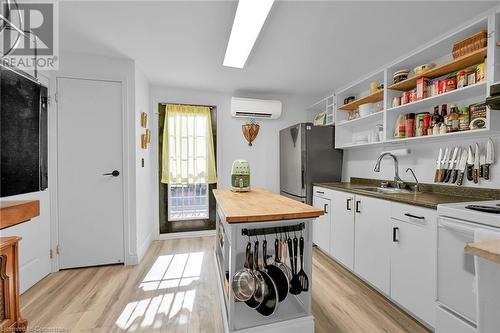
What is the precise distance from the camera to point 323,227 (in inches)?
113

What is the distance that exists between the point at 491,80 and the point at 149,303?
316 cm

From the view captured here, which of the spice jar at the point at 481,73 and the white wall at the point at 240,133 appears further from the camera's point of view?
the white wall at the point at 240,133

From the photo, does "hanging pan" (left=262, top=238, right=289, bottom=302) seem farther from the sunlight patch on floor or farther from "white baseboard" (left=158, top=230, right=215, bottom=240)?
"white baseboard" (left=158, top=230, right=215, bottom=240)

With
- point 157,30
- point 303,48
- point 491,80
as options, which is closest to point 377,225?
point 491,80

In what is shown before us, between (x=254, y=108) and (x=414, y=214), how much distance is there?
2.53 m

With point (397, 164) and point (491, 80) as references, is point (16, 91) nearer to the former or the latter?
point (491, 80)

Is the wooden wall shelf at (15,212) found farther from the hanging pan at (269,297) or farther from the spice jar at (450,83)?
the spice jar at (450,83)

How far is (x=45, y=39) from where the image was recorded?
2.06 metres

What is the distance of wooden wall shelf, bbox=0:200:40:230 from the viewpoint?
0.98 metres

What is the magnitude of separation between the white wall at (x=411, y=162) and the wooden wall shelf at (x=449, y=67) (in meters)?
0.63

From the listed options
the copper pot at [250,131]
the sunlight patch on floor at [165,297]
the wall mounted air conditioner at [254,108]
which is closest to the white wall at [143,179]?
the sunlight patch on floor at [165,297]

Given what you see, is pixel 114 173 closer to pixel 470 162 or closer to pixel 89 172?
pixel 89 172

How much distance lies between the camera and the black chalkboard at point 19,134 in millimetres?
1104

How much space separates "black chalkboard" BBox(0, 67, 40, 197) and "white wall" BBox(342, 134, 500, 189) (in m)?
3.24
